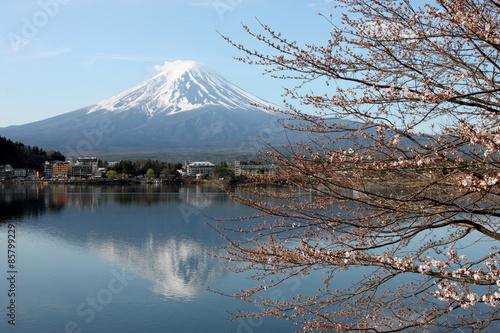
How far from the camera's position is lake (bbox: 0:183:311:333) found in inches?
351

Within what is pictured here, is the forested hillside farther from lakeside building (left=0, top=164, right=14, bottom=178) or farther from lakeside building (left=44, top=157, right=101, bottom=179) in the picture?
lakeside building (left=44, top=157, right=101, bottom=179)

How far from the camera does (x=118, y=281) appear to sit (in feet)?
38.8

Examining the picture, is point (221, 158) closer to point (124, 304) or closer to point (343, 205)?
point (124, 304)

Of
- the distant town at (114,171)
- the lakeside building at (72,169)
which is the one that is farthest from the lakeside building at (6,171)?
the lakeside building at (72,169)

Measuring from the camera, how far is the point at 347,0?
12.1 feet

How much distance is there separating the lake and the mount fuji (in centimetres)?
8014

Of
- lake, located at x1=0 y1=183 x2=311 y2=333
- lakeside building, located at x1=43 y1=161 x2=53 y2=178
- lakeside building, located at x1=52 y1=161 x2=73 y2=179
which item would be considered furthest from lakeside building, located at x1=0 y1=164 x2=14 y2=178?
lake, located at x1=0 y1=183 x2=311 y2=333

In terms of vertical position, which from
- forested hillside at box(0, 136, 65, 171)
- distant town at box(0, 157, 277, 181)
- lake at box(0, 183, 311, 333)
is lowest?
lake at box(0, 183, 311, 333)

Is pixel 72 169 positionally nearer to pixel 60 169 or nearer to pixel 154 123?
pixel 60 169

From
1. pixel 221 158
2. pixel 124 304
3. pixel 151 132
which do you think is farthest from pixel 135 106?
pixel 124 304

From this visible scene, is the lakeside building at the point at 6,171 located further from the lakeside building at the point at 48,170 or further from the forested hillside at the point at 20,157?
the lakeside building at the point at 48,170

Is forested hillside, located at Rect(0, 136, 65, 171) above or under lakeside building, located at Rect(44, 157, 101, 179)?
above

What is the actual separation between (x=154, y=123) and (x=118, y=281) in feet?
412

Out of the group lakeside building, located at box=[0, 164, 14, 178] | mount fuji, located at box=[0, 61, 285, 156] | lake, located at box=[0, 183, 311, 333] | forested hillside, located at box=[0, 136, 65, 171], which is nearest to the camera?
lake, located at box=[0, 183, 311, 333]
